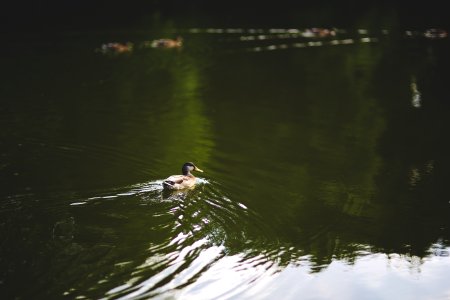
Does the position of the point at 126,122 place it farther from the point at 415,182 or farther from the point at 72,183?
the point at 415,182

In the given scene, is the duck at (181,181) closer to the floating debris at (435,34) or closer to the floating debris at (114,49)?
the floating debris at (114,49)

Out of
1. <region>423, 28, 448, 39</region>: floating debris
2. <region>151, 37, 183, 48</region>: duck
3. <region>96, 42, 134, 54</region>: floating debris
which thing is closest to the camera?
<region>96, 42, 134, 54</region>: floating debris

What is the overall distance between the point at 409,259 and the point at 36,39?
31.0 m

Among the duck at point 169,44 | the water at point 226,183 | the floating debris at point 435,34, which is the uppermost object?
the floating debris at point 435,34

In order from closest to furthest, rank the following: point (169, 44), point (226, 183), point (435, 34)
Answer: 1. point (226, 183)
2. point (169, 44)
3. point (435, 34)

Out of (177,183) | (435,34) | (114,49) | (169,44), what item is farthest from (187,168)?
(435,34)

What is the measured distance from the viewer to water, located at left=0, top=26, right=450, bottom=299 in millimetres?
8180

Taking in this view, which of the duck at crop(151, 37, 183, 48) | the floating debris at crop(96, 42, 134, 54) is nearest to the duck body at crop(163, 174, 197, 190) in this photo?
the floating debris at crop(96, 42, 134, 54)

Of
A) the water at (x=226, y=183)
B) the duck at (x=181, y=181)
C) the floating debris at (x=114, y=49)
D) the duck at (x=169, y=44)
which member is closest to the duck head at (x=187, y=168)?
the duck at (x=181, y=181)

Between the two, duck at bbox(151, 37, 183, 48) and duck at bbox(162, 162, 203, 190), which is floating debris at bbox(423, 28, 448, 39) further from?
duck at bbox(162, 162, 203, 190)

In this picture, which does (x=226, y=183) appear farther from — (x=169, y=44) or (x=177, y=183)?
(x=169, y=44)

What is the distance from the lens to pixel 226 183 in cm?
1198

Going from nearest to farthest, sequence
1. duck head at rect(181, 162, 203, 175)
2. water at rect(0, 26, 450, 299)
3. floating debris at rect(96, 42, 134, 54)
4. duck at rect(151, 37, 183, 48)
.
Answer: water at rect(0, 26, 450, 299) → duck head at rect(181, 162, 203, 175) → floating debris at rect(96, 42, 134, 54) → duck at rect(151, 37, 183, 48)

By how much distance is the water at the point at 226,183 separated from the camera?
8180 millimetres
